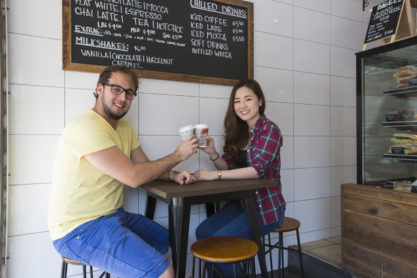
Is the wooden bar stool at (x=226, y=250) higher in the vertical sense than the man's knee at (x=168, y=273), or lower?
higher

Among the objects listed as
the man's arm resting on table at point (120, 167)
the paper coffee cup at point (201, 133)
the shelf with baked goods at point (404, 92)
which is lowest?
the man's arm resting on table at point (120, 167)

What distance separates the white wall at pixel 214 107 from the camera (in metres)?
1.78

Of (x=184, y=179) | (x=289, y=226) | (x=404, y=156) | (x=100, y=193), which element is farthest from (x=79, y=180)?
(x=404, y=156)

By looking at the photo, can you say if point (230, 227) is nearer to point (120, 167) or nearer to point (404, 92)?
point (120, 167)

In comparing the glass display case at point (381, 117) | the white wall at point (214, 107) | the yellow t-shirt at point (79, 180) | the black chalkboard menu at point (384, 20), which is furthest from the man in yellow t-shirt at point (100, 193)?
the black chalkboard menu at point (384, 20)

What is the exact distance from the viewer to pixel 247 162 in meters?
2.03

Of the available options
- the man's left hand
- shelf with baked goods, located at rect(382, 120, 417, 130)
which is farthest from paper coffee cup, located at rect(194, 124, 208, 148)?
shelf with baked goods, located at rect(382, 120, 417, 130)

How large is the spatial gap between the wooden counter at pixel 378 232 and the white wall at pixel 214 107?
20.9 inches

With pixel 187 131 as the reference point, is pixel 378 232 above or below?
below

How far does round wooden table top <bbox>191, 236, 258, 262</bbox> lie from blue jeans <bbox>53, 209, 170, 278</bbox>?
0.72 ft

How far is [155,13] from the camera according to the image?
2.13 m

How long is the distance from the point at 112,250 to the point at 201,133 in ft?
2.49

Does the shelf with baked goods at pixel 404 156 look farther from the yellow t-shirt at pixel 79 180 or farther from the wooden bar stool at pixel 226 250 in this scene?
the yellow t-shirt at pixel 79 180

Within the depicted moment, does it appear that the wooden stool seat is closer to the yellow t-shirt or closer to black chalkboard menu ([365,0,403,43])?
the yellow t-shirt
